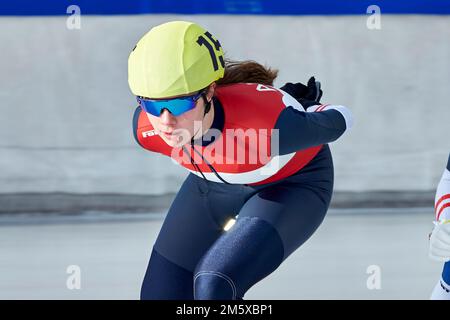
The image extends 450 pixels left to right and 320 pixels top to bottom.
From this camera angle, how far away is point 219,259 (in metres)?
2.90

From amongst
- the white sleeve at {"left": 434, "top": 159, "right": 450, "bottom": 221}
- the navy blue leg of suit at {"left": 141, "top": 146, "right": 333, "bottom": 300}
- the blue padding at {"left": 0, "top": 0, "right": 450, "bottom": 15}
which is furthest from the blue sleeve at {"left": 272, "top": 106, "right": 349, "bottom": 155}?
the blue padding at {"left": 0, "top": 0, "right": 450, "bottom": 15}

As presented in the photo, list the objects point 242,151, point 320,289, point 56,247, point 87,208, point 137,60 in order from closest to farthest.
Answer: point 137,60, point 242,151, point 320,289, point 56,247, point 87,208

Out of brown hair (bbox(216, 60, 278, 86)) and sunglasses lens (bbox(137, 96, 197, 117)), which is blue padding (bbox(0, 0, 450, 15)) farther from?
sunglasses lens (bbox(137, 96, 197, 117))

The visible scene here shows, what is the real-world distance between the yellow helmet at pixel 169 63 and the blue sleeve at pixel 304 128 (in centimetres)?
27

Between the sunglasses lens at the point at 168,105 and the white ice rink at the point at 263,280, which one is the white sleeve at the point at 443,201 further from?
the white ice rink at the point at 263,280

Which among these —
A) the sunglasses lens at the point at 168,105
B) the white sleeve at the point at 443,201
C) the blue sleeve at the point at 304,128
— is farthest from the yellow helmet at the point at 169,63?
the white sleeve at the point at 443,201

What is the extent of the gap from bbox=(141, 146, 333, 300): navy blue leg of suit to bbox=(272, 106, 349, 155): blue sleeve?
0.23 m

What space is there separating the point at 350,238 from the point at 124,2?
1.90 m

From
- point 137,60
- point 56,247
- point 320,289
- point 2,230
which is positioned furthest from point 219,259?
point 2,230

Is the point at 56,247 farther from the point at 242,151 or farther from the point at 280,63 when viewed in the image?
the point at 242,151

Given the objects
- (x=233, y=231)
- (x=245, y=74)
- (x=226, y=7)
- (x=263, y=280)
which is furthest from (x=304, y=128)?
(x=226, y=7)

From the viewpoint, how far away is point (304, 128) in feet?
9.67

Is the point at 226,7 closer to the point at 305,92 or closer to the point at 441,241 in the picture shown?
the point at 305,92

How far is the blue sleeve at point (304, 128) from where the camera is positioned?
2.93 metres
